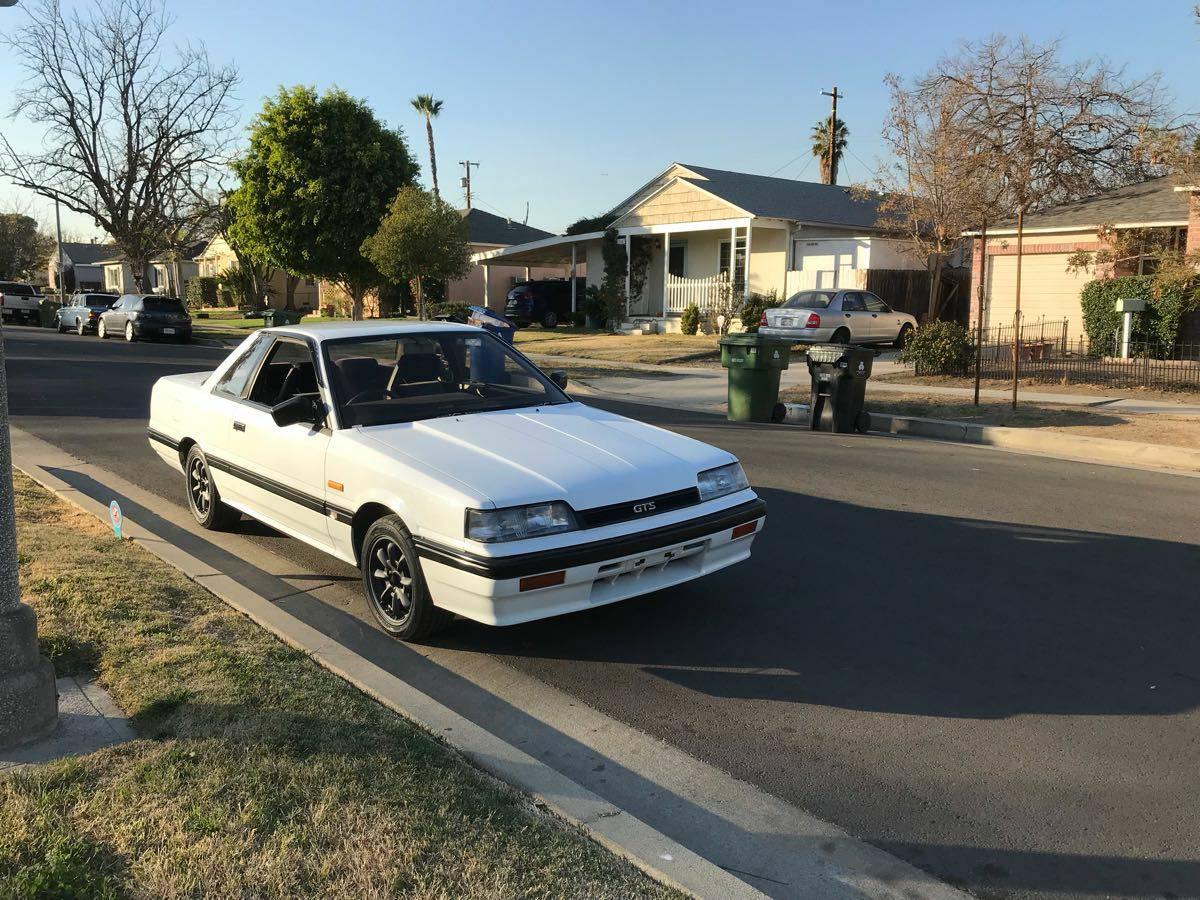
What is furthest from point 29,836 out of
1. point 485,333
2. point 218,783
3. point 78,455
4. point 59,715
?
point 78,455

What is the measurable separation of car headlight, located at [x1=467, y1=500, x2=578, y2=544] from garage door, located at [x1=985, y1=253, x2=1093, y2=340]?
2089 centimetres

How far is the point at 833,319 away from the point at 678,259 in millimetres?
11378

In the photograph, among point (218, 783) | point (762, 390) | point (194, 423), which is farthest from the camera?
point (762, 390)

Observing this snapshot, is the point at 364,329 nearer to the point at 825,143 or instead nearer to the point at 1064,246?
the point at 1064,246

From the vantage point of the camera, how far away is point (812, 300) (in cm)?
2306

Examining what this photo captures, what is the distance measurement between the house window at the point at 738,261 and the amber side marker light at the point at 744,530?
2449cm

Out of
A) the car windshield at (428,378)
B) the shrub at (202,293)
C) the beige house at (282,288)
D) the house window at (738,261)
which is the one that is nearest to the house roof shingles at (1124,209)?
the house window at (738,261)

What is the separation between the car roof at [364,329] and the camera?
6.07 meters

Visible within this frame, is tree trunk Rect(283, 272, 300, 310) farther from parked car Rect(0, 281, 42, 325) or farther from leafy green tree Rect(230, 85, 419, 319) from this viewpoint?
leafy green tree Rect(230, 85, 419, 319)

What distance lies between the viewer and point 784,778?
148 inches

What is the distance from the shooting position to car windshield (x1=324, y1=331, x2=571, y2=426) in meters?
5.65

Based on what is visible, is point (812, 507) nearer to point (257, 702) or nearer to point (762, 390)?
point (257, 702)

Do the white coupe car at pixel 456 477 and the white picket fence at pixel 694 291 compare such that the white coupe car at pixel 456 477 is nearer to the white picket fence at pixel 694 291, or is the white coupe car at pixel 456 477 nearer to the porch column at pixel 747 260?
the porch column at pixel 747 260

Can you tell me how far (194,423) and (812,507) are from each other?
473 centimetres
